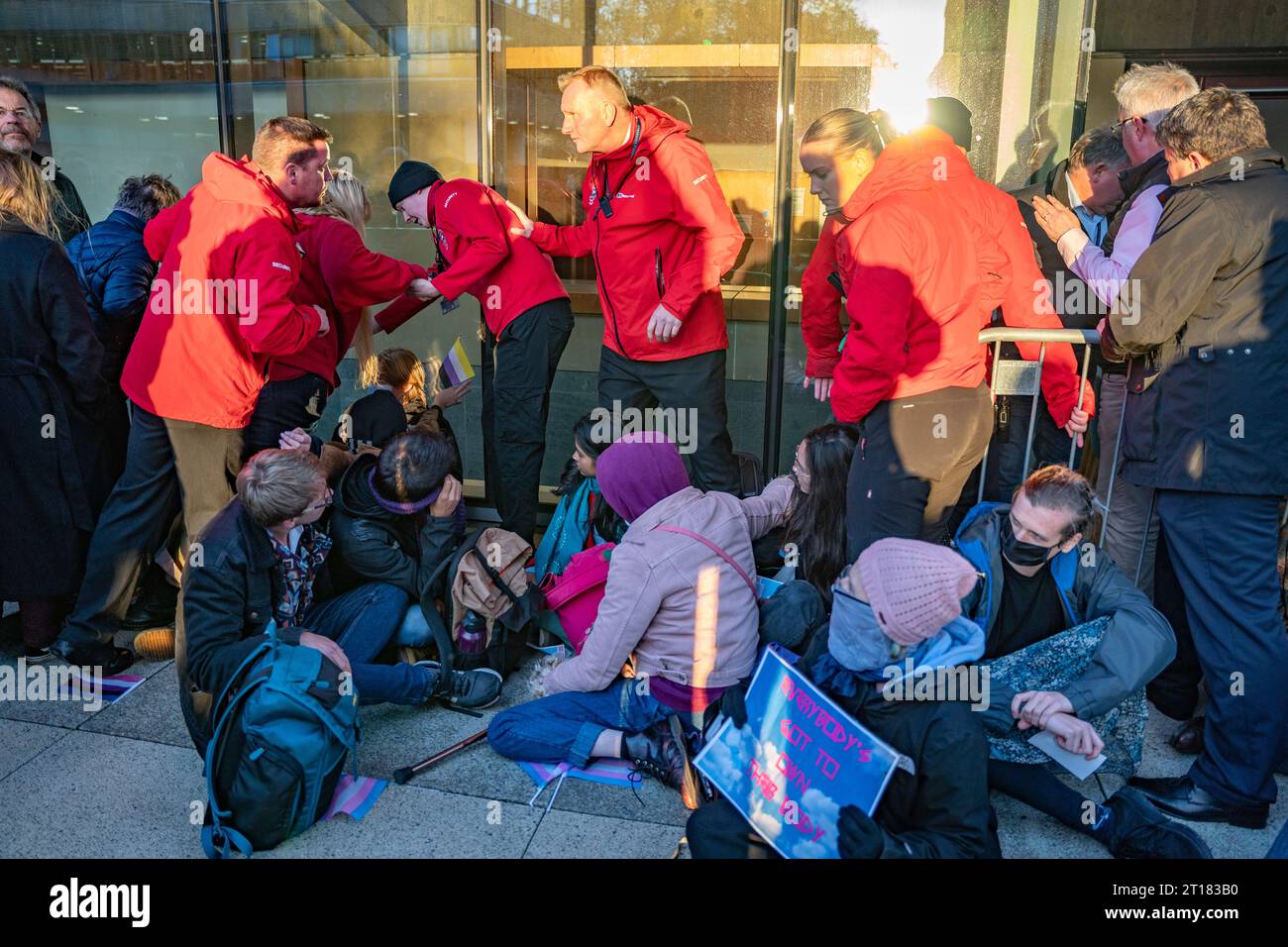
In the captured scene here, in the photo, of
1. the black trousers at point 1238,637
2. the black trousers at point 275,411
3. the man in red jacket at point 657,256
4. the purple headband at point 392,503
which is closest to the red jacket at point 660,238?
the man in red jacket at point 657,256

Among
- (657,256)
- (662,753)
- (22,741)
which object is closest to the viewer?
(662,753)

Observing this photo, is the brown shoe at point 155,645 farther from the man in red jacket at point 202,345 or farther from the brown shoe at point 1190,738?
the brown shoe at point 1190,738

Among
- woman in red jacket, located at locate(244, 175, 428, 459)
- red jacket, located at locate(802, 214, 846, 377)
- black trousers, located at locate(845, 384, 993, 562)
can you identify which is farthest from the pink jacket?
woman in red jacket, located at locate(244, 175, 428, 459)

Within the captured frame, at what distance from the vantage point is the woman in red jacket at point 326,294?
161 inches

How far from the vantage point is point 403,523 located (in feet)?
12.6

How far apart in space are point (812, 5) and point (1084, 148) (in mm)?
1652

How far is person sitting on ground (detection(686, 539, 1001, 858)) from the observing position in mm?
2496

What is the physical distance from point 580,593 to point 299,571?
954 millimetres

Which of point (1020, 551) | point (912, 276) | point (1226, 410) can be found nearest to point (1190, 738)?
point (1020, 551)

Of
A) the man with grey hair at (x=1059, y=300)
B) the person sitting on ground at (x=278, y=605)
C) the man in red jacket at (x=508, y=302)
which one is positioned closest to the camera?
the person sitting on ground at (x=278, y=605)

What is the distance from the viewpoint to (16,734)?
356 cm

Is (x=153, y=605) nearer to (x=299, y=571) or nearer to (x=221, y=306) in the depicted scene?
(x=299, y=571)

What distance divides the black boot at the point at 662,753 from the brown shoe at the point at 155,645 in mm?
1982

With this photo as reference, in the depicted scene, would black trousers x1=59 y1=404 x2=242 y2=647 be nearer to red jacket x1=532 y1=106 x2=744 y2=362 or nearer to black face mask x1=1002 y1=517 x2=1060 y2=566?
red jacket x1=532 y1=106 x2=744 y2=362
